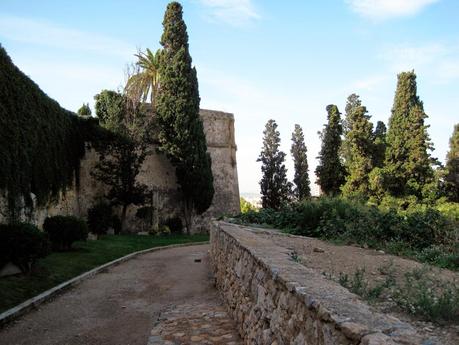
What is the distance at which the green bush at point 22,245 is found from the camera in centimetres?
915

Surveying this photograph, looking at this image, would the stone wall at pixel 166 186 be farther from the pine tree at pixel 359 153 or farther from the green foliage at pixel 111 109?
the pine tree at pixel 359 153

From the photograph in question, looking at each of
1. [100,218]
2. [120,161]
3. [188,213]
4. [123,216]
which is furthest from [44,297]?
[188,213]

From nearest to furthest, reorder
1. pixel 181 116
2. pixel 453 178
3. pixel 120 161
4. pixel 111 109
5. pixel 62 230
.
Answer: pixel 62 230 → pixel 120 161 → pixel 111 109 → pixel 181 116 → pixel 453 178

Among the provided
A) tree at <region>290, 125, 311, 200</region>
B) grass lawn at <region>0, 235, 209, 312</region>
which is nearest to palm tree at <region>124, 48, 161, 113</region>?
tree at <region>290, 125, 311, 200</region>

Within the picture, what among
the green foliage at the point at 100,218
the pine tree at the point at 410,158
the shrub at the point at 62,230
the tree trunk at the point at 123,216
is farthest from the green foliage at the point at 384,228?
the pine tree at the point at 410,158

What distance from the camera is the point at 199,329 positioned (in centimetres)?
609

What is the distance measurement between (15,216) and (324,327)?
42.4ft

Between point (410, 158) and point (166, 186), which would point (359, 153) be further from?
point (166, 186)

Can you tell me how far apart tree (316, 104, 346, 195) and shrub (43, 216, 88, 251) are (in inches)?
759

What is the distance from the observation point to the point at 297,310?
2.99 meters

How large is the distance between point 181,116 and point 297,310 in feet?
74.6

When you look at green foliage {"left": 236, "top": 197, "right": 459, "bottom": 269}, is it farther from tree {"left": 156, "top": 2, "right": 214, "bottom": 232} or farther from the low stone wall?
tree {"left": 156, "top": 2, "right": 214, "bottom": 232}

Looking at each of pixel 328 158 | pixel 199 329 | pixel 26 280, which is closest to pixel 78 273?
pixel 26 280

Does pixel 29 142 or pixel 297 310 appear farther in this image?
pixel 29 142
